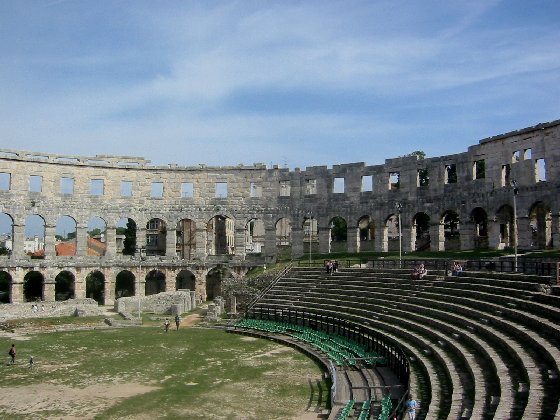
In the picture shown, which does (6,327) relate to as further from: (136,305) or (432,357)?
(432,357)

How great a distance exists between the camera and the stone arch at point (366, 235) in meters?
59.4

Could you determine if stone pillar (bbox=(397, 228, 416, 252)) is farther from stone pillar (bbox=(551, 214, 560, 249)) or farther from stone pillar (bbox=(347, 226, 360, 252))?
stone pillar (bbox=(551, 214, 560, 249))

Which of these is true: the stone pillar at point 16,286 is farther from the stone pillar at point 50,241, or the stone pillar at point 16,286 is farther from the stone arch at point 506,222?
the stone arch at point 506,222

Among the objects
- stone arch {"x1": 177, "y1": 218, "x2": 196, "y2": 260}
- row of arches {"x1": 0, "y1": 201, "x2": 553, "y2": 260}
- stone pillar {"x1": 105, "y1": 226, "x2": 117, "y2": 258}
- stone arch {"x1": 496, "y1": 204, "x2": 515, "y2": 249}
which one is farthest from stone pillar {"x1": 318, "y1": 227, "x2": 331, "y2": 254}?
stone arch {"x1": 177, "y1": 218, "x2": 196, "y2": 260}

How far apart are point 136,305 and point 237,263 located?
1190cm

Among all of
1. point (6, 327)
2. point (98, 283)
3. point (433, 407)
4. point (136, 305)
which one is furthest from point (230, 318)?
point (98, 283)

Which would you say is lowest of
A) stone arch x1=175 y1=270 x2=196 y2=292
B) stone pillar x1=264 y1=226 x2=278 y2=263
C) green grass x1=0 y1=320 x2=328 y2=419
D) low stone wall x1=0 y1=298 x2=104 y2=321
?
green grass x1=0 y1=320 x2=328 y2=419

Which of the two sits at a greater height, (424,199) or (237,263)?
(424,199)

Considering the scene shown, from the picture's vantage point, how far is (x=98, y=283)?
72.6 metres

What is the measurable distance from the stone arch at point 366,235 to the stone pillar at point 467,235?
10.1 metres

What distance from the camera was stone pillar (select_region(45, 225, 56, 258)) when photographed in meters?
53.1

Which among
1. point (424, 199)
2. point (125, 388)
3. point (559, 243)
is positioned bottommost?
point (125, 388)

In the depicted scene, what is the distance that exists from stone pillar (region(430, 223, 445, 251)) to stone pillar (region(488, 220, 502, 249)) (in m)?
4.66

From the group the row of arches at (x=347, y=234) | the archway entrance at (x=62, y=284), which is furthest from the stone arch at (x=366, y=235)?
the archway entrance at (x=62, y=284)
